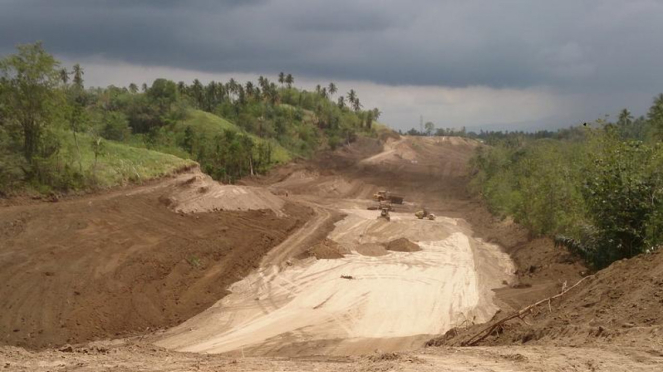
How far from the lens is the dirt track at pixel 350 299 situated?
8.39 meters

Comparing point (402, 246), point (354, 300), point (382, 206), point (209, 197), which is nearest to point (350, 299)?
point (354, 300)

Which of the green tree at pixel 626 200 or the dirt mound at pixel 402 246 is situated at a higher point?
the green tree at pixel 626 200

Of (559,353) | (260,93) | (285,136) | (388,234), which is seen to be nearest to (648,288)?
(559,353)

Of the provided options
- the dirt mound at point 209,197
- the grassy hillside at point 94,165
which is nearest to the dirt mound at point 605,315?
the dirt mound at point 209,197

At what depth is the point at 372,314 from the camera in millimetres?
17672

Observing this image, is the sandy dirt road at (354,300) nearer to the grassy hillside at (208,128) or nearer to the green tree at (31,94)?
the green tree at (31,94)

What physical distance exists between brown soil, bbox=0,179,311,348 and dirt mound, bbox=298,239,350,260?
2.32m

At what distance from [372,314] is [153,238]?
1108 centimetres

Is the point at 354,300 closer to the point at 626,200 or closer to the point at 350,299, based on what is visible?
the point at 350,299

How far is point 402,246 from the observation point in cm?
2875

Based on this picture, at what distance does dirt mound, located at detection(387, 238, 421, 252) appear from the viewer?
28534 mm

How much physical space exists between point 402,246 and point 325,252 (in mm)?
4805

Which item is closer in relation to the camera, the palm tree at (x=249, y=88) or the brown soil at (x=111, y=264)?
the brown soil at (x=111, y=264)

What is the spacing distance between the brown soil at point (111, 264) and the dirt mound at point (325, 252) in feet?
7.60
